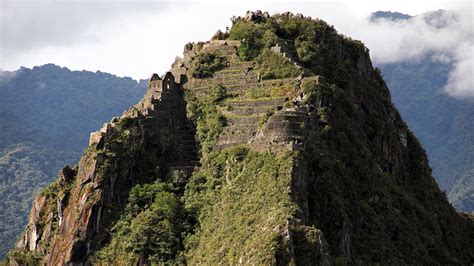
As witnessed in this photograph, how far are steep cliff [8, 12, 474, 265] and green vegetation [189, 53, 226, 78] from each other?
0.48 ft

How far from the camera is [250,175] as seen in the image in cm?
12531

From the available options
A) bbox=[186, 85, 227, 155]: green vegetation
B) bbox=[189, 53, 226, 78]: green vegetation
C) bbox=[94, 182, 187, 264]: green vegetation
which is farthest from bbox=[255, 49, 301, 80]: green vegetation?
bbox=[94, 182, 187, 264]: green vegetation

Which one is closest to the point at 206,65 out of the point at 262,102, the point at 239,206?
the point at 262,102

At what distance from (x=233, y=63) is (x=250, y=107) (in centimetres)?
1087

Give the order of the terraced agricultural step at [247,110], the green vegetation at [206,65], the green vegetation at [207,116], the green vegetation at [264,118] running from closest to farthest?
the green vegetation at [264,118] → the terraced agricultural step at [247,110] → the green vegetation at [207,116] → the green vegetation at [206,65]

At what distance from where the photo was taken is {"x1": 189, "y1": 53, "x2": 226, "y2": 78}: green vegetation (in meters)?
144

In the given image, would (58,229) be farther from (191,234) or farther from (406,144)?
(406,144)

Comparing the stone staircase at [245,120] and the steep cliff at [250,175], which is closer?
the steep cliff at [250,175]

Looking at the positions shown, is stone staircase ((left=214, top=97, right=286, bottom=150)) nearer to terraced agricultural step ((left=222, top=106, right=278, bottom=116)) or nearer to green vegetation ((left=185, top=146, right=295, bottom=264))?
terraced agricultural step ((left=222, top=106, right=278, bottom=116))

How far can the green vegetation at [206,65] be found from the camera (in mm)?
143625

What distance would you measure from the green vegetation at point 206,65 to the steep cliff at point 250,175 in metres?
0.15

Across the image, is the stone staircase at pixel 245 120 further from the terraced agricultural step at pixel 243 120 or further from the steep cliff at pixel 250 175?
the steep cliff at pixel 250 175

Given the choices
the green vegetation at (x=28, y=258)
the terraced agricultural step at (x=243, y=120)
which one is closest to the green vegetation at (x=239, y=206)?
the terraced agricultural step at (x=243, y=120)

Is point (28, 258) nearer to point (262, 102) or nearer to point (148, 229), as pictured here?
point (148, 229)
